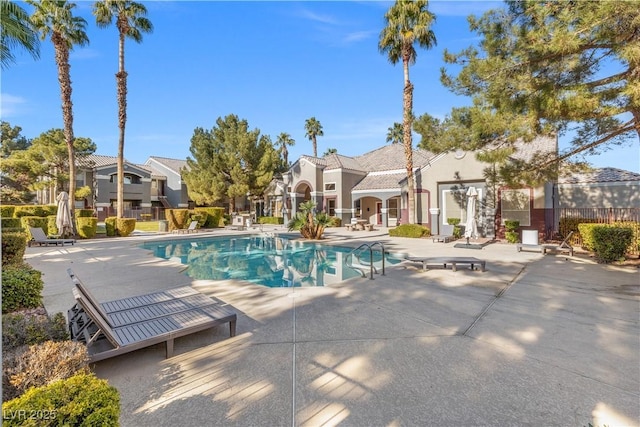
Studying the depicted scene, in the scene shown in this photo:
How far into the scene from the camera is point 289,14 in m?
11.6

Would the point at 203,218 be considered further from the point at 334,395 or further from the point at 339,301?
the point at 334,395

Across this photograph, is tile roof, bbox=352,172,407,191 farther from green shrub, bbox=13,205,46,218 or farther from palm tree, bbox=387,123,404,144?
green shrub, bbox=13,205,46,218

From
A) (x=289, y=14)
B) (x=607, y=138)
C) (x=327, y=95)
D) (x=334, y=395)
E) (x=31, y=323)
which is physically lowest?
(x=334, y=395)

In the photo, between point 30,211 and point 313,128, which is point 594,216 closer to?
point 30,211

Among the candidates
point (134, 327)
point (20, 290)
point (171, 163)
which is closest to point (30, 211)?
point (171, 163)

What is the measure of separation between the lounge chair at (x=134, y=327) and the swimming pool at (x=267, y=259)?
4.30m

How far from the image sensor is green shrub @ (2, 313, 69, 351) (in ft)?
11.8

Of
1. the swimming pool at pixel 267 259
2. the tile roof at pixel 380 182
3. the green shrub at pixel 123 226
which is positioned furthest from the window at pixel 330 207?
the green shrub at pixel 123 226

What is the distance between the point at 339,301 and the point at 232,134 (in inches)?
1180

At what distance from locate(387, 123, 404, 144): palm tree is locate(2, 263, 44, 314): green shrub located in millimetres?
47308

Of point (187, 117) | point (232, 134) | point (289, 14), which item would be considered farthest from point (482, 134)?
point (187, 117)

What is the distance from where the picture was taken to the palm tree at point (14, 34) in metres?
6.98

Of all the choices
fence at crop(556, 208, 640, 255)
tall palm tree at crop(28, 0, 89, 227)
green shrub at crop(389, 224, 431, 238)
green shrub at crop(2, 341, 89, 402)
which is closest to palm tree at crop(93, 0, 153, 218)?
tall palm tree at crop(28, 0, 89, 227)

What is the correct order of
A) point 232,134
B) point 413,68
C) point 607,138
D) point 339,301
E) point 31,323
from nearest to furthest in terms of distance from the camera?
point 31,323 → point 339,301 → point 607,138 → point 413,68 → point 232,134
